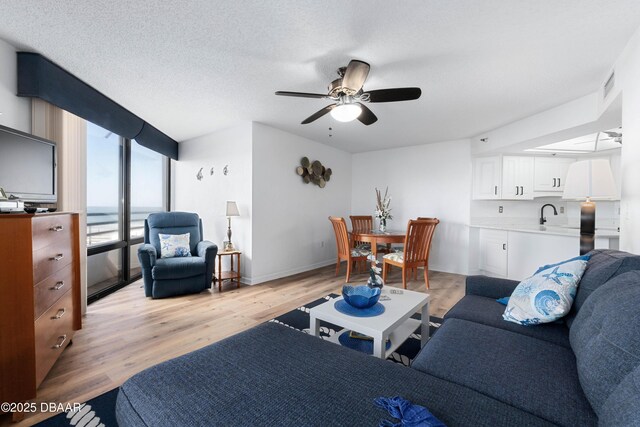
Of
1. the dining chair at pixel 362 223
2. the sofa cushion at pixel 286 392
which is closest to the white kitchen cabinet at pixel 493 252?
the dining chair at pixel 362 223

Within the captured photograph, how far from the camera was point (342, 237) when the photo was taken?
13.8 ft

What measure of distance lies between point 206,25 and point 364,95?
1242mm

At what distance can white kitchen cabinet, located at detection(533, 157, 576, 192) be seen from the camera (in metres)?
4.45

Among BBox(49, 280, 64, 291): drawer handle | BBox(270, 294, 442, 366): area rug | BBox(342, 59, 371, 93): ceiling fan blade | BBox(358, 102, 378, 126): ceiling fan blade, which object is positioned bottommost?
BBox(270, 294, 442, 366): area rug

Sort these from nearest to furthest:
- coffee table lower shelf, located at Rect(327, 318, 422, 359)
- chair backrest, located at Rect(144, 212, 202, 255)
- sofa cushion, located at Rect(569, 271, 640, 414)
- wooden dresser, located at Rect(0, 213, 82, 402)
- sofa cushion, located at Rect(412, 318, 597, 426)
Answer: sofa cushion, located at Rect(569, 271, 640, 414), sofa cushion, located at Rect(412, 318, 597, 426), wooden dresser, located at Rect(0, 213, 82, 402), coffee table lower shelf, located at Rect(327, 318, 422, 359), chair backrest, located at Rect(144, 212, 202, 255)

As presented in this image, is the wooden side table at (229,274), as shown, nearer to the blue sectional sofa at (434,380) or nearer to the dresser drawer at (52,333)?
the dresser drawer at (52,333)

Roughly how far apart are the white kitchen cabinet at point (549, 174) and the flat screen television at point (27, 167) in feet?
19.7

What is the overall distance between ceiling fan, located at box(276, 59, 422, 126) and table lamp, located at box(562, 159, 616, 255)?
5.97 feet

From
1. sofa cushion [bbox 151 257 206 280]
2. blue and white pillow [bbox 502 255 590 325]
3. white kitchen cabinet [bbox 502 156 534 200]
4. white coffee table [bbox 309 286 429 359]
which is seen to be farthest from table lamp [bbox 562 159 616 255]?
sofa cushion [bbox 151 257 206 280]

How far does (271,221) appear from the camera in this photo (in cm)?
412

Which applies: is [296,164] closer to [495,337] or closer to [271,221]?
[271,221]

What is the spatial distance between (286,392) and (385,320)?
894 millimetres

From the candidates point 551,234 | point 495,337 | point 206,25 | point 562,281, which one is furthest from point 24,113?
point 551,234

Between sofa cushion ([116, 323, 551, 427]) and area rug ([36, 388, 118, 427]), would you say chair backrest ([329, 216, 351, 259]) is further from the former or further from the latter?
area rug ([36, 388, 118, 427])
